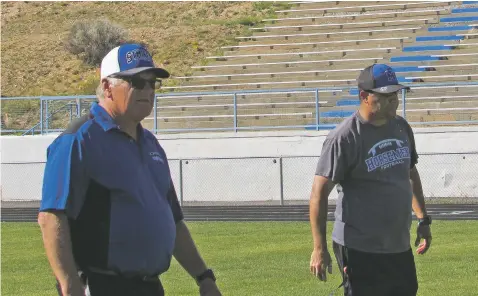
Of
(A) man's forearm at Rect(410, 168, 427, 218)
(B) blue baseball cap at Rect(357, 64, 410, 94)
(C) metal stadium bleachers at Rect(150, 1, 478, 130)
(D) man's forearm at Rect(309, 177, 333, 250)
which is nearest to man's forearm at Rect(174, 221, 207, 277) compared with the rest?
(D) man's forearm at Rect(309, 177, 333, 250)

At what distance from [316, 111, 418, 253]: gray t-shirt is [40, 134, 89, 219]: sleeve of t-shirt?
7.55 feet

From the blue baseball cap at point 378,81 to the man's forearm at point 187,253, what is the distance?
1.94 m

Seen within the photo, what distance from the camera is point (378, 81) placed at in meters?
6.66

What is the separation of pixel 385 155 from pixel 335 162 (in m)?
0.36

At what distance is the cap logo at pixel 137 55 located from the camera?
486cm

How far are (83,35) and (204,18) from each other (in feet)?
18.4

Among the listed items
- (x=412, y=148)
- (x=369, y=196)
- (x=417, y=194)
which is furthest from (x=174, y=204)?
(x=417, y=194)

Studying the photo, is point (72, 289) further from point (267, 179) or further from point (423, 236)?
point (267, 179)

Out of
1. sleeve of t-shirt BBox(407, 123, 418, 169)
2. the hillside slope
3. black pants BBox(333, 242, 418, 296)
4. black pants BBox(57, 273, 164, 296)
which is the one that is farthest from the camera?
the hillside slope

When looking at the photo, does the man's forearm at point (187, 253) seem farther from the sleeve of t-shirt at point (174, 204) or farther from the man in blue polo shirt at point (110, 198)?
the man in blue polo shirt at point (110, 198)

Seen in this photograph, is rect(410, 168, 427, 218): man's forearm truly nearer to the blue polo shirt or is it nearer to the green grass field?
the blue polo shirt

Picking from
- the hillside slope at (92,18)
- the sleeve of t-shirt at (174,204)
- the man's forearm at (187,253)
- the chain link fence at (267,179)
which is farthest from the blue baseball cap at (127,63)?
the hillside slope at (92,18)

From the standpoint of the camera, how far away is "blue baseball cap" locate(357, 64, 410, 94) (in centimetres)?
665

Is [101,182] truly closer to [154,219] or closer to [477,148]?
[154,219]
